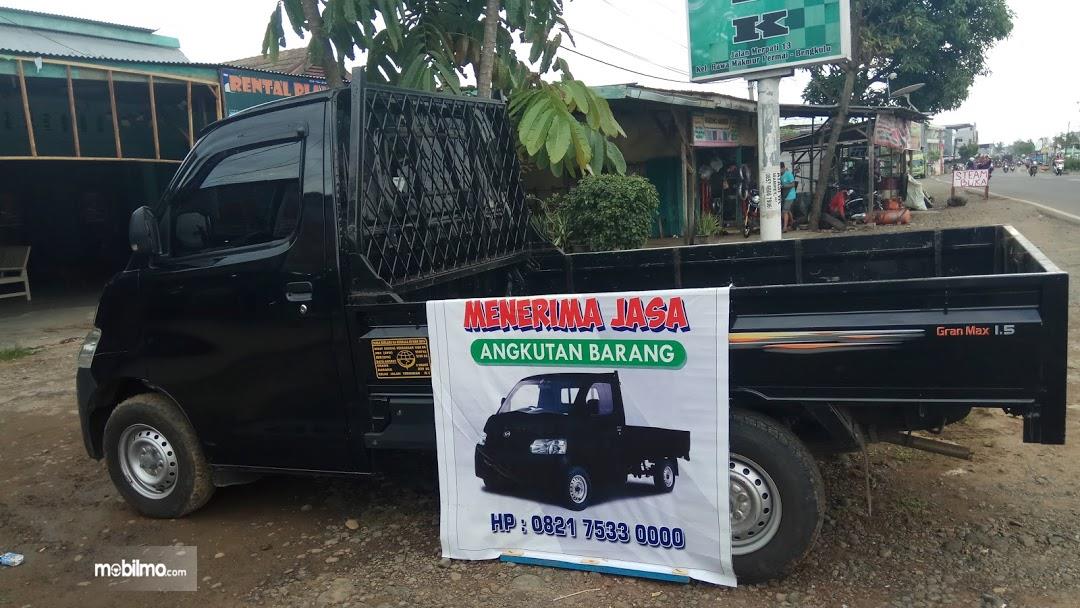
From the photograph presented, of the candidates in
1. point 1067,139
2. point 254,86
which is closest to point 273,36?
point 254,86

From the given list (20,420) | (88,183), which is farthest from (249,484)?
(88,183)

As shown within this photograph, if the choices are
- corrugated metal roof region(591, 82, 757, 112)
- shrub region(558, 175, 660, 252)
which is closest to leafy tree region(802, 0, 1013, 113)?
corrugated metal roof region(591, 82, 757, 112)

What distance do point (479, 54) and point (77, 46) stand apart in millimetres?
9299

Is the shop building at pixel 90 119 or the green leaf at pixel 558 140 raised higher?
the shop building at pixel 90 119

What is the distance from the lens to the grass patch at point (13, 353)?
929 cm

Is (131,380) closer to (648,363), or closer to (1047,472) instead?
(648,363)

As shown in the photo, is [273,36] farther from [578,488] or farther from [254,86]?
[254,86]

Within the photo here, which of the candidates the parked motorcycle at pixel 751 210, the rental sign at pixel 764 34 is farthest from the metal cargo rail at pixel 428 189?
the parked motorcycle at pixel 751 210

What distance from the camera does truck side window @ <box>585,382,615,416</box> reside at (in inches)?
128

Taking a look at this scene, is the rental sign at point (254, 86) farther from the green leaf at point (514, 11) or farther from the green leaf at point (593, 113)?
the green leaf at point (593, 113)

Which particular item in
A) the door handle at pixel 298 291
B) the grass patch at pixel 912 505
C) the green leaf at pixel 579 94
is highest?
the green leaf at pixel 579 94

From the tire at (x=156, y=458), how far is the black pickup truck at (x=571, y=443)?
180cm

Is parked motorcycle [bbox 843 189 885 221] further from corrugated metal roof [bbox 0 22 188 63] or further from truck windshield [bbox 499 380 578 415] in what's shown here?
truck windshield [bbox 499 380 578 415]

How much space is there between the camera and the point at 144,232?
3969 millimetres
